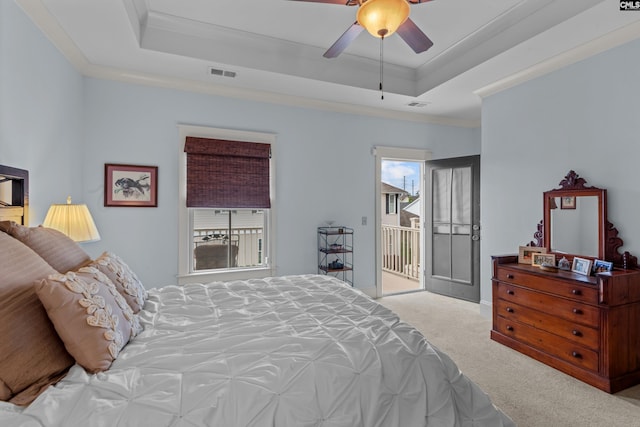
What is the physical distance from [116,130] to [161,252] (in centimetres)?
135

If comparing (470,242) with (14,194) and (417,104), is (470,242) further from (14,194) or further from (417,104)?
(14,194)

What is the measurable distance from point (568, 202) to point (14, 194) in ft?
14.4

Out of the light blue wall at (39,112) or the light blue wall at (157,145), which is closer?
the light blue wall at (39,112)

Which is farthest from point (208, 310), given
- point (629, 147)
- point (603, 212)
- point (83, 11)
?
point (629, 147)

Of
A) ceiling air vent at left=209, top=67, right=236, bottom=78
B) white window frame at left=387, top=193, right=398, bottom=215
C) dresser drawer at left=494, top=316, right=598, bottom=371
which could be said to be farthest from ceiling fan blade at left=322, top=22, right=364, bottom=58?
white window frame at left=387, top=193, right=398, bottom=215

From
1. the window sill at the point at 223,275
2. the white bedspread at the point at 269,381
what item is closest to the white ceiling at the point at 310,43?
the window sill at the point at 223,275

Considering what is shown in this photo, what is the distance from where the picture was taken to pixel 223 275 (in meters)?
3.69

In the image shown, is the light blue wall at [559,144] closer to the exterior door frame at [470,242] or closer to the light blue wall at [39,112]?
the exterior door frame at [470,242]

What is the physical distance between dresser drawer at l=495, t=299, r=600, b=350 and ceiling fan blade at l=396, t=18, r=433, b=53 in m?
2.39

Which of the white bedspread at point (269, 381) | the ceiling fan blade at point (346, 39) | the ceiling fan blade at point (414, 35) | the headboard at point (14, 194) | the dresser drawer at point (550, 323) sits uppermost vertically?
the ceiling fan blade at point (346, 39)

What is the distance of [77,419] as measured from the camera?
0.94 metres

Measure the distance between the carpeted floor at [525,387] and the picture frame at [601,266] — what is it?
2.73 ft

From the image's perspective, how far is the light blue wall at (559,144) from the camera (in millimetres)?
2531

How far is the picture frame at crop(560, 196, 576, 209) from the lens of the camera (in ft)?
9.48
